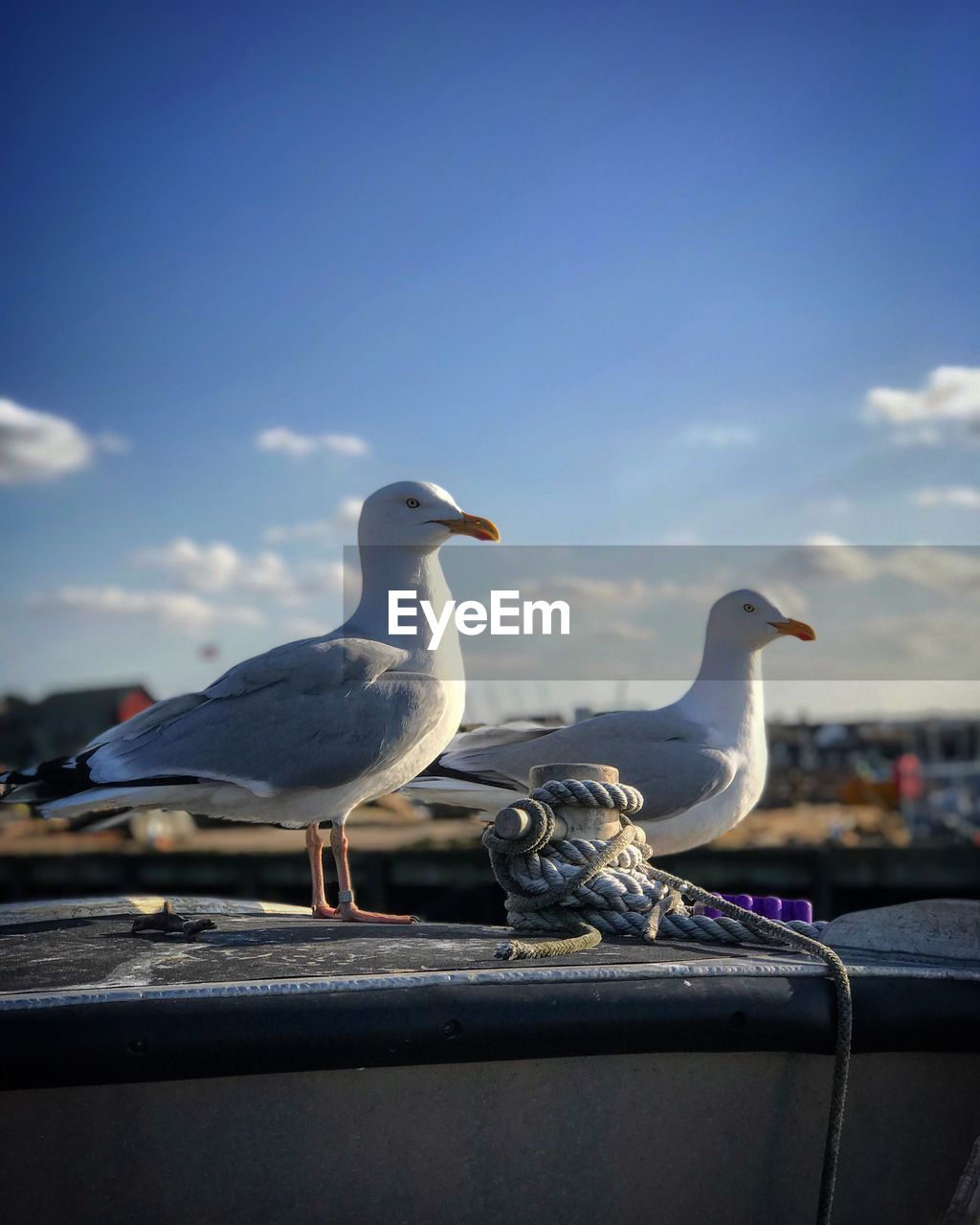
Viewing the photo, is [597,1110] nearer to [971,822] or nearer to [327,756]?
[327,756]

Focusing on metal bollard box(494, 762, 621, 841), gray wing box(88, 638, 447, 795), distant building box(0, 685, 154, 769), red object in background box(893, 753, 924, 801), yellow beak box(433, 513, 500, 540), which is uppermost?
distant building box(0, 685, 154, 769)

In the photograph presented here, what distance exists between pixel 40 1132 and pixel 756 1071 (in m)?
1.54

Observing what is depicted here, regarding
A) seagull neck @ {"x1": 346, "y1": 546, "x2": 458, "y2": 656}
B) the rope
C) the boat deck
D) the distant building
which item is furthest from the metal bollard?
the distant building

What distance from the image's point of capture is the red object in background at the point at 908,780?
52.8m

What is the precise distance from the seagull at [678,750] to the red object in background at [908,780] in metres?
48.5

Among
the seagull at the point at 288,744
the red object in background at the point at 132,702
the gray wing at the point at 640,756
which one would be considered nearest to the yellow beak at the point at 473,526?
the seagull at the point at 288,744

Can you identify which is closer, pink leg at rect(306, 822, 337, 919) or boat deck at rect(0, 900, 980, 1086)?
boat deck at rect(0, 900, 980, 1086)

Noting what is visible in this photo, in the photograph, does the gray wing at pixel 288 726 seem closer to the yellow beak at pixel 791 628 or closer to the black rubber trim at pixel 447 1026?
the black rubber trim at pixel 447 1026

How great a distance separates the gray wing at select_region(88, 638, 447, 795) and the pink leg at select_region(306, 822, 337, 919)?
0.48 metres

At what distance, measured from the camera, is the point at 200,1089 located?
2658mm

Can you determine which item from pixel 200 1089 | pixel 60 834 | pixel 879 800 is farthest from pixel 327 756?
pixel 879 800

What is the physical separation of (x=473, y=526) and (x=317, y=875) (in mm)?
1639

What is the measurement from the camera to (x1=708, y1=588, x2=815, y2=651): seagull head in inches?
279

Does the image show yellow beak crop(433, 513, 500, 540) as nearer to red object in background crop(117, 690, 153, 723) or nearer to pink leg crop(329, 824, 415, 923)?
pink leg crop(329, 824, 415, 923)
